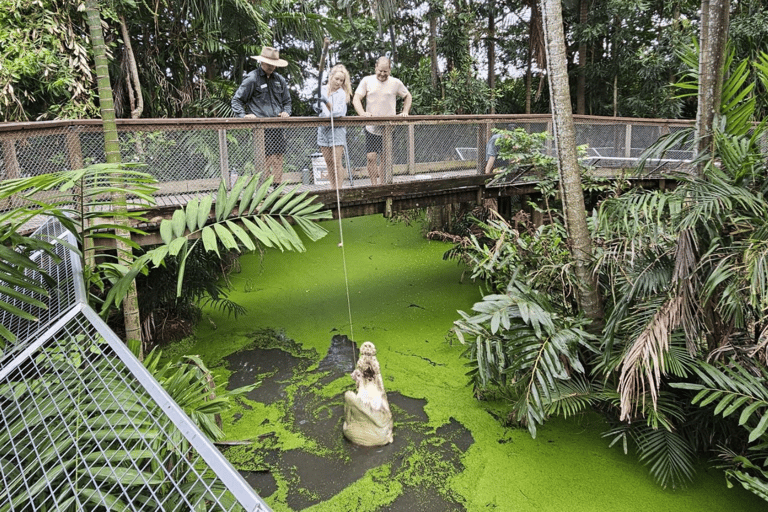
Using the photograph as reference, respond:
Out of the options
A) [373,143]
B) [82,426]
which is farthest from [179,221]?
[373,143]

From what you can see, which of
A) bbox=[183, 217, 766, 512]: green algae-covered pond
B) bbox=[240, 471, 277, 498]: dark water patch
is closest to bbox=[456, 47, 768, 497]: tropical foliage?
bbox=[183, 217, 766, 512]: green algae-covered pond

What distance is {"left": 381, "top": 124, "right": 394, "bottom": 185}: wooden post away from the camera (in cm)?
504

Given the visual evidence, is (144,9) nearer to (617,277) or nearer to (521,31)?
(617,277)

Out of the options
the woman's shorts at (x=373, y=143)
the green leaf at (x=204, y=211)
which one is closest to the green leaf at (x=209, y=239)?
the green leaf at (x=204, y=211)

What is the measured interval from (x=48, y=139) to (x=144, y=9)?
418 cm

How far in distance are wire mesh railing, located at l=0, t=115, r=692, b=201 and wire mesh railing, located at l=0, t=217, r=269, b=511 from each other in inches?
92.6

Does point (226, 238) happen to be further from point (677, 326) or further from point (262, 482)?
point (677, 326)

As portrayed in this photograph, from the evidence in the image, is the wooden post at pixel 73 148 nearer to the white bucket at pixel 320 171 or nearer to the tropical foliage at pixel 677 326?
the white bucket at pixel 320 171

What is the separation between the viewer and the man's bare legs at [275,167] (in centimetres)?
454

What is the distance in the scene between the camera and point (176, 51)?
7.48m

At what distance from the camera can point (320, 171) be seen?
16.5 ft

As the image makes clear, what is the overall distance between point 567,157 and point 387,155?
7.20 ft

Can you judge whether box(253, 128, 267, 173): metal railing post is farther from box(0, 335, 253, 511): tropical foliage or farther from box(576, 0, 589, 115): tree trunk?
box(576, 0, 589, 115): tree trunk

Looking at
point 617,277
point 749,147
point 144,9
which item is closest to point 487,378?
point 617,277
